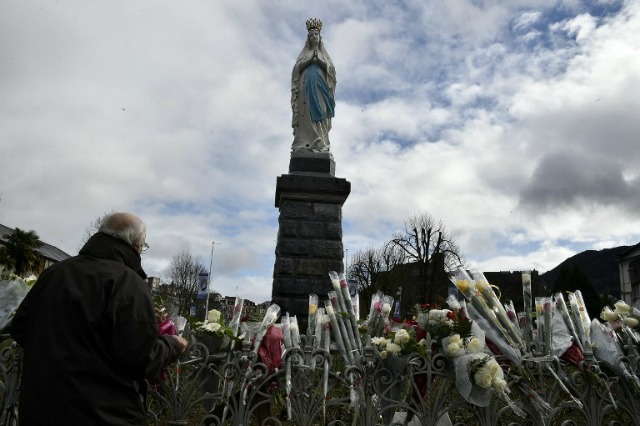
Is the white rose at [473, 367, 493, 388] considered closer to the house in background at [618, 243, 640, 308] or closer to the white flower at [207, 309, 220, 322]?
the white flower at [207, 309, 220, 322]

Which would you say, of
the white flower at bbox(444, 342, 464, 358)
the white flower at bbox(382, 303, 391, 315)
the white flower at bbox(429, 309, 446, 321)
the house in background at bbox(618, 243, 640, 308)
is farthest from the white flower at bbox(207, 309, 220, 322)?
the house in background at bbox(618, 243, 640, 308)

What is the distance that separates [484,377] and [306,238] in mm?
5688

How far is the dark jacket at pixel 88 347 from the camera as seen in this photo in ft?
7.35

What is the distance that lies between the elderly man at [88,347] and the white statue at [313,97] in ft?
24.5

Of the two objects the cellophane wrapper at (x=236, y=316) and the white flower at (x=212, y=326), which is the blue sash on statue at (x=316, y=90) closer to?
the cellophane wrapper at (x=236, y=316)

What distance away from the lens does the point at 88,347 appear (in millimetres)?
2318

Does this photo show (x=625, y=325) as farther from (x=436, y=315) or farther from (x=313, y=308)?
(x=313, y=308)

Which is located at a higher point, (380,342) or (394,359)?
(380,342)

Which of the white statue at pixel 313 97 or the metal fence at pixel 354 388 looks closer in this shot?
the metal fence at pixel 354 388

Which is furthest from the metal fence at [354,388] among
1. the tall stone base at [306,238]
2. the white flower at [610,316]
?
the tall stone base at [306,238]

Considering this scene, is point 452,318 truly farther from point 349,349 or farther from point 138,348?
point 138,348

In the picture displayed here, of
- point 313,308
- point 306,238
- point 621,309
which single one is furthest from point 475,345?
point 306,238

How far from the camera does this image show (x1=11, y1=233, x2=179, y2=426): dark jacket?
224cm

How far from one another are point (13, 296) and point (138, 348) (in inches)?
92.7
